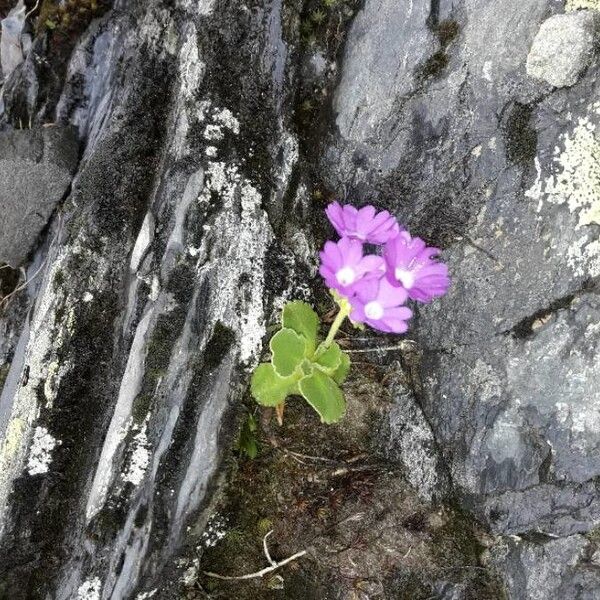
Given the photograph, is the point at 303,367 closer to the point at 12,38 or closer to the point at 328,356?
the point at 328,356

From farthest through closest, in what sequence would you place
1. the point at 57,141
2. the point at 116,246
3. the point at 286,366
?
the point at 57,141 → the point at 116,246 → the point at 286,366

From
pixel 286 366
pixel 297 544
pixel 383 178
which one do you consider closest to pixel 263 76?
pixel 383 178

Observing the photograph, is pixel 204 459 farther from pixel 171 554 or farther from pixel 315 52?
pixel 315 52

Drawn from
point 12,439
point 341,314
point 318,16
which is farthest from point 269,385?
point 318,16

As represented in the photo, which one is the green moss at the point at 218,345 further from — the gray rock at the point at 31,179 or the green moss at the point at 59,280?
the gray rock at the point at 31,179

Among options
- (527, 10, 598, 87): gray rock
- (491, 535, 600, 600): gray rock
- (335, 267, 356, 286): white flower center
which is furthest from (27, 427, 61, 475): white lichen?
(527, 10, 598, 87): gray rock

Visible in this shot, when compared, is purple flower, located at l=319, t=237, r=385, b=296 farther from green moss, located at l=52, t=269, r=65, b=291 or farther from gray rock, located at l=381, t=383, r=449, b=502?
green moss, located at l=52, t=269, r=65, b=291

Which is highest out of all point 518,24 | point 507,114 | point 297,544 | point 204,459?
point 518,24

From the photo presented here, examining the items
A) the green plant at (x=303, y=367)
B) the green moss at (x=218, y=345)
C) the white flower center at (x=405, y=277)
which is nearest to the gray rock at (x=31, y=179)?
the green moss at (x=218, y=345)
